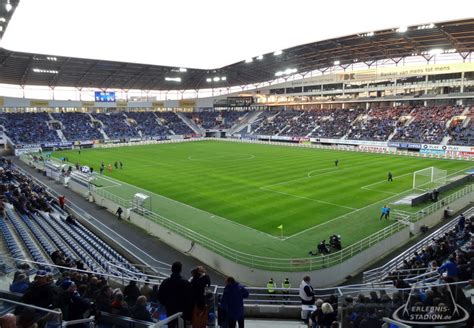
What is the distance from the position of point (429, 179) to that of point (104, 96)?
208 ft

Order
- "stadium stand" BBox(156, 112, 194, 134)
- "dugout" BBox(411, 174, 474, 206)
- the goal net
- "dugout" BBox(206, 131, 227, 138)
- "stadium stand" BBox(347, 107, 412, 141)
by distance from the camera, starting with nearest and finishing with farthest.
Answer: "dugout" BBox(411, 174, 474, 206) → the goal net → "stadium stand" BBox(347, 107, 412, 141) → "stadium stand" BBox(156, 112, 194, 134) → "dugout" BBox(206, 131, 227, 138)

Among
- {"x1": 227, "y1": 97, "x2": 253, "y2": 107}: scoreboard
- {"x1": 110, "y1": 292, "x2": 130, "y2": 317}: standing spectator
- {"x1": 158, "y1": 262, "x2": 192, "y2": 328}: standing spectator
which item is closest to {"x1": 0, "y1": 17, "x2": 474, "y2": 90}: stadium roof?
{"x1": 227, "y1": 97, "x2": 253, "y2": 107}: scoreboard

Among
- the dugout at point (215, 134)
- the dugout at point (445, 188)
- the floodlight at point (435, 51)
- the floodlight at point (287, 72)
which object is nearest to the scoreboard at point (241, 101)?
the dugout at point (215, 134)

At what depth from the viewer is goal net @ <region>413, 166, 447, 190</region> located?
101 feet

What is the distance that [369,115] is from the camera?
2840 inches

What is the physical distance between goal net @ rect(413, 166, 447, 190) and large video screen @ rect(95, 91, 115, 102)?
61.6 metres

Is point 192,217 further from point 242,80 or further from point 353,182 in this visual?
point 242,80

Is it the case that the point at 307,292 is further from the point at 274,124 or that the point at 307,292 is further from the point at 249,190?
the point at 274,124

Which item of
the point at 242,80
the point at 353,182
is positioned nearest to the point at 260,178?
the point at 353,182

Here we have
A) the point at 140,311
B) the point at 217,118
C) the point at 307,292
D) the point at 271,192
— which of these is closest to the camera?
the point at 140,311

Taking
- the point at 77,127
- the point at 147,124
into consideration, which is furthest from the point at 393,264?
the point at 147,124

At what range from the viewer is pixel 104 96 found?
74750 millimetres

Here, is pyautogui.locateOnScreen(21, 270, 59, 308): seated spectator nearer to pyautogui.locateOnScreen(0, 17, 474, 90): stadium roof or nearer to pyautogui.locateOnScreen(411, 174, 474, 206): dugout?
pyautogui.locateOnScreen(411, 174, 474, 206): dugout

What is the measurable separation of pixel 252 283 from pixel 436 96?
206 feet
